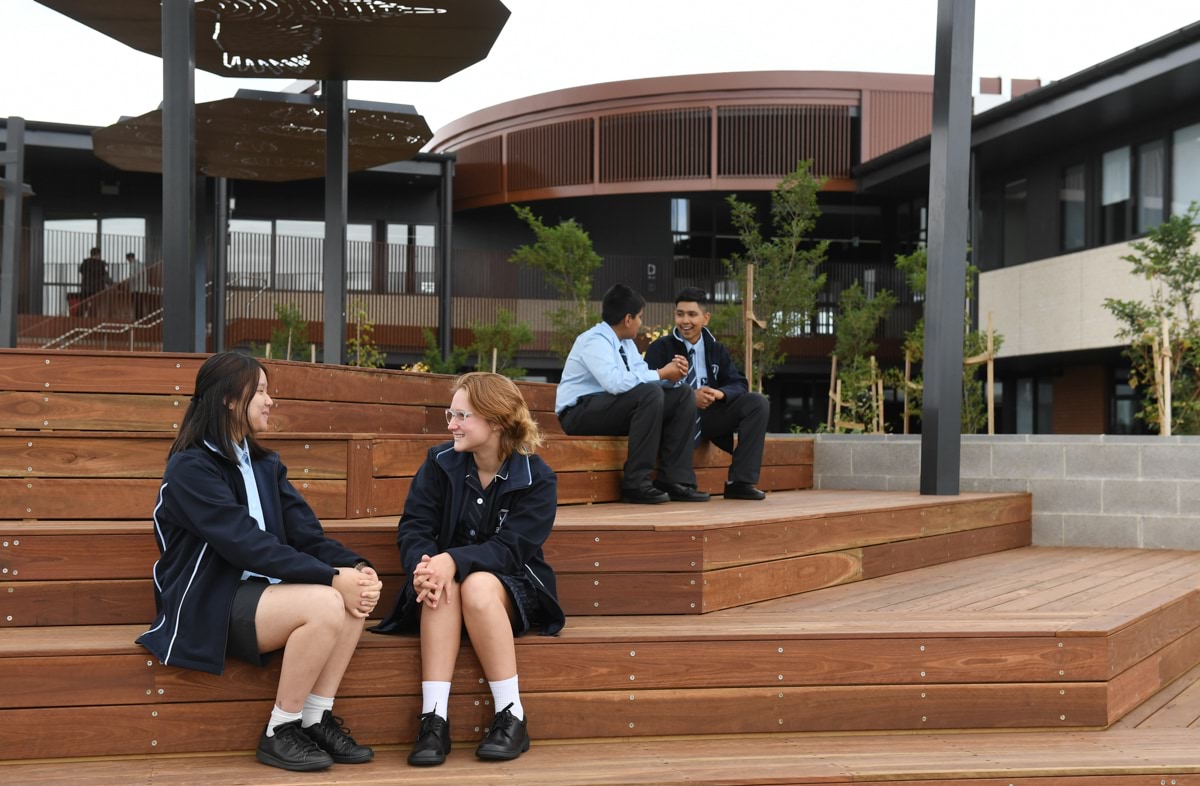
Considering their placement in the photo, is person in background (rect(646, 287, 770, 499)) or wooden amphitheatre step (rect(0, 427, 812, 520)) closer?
wooden amphitheatre step (rect(0, 427, 812, 520))

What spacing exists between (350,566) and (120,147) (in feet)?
23.4

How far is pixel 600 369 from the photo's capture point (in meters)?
6.18

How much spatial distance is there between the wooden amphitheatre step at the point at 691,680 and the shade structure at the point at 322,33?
3.86 metres

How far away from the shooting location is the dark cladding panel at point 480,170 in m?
22.9

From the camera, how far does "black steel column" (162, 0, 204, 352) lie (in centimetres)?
527

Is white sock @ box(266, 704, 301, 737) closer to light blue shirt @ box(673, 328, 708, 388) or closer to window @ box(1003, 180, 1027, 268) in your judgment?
light blue shirt @ box(673, 328, 708, 388)

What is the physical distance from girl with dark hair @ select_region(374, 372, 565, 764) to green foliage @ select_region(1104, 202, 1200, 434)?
8957 millimetres

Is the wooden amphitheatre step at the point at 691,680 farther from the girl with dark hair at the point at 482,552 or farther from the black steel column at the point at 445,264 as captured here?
the black steel column at the point at 445,264

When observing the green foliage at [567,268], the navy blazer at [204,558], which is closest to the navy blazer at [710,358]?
the navy blazer at [204,558]

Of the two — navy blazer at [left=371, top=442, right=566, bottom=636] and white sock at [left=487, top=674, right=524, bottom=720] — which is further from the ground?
navy blazer at [left=371, top=442, right=566, bottom=636]

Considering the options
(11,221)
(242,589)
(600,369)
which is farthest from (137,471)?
(11,221)

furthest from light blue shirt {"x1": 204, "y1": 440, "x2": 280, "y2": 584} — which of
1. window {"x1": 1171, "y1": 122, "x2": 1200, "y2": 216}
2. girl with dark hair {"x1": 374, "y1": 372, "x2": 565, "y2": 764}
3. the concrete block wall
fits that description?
window {"x1": 1171, "y1": 122, "x2": 1200, "y2": 216}

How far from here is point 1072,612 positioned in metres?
4.73

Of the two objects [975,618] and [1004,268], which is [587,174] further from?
[975,618]
